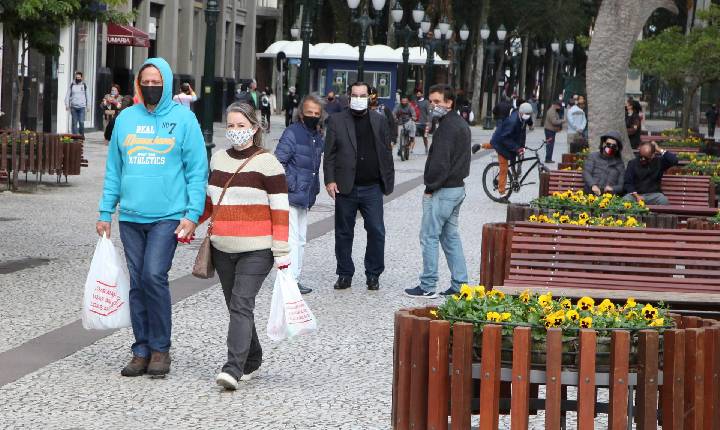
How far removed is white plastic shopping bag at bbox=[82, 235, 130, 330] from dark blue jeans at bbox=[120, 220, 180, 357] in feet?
0.26

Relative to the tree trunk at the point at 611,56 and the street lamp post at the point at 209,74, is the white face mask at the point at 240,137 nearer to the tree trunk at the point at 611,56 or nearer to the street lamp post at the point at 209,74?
Result: the street lamp post at the point at 209,74

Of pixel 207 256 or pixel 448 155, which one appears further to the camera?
pixel 448 155

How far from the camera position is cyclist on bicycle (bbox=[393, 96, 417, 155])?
116 feet

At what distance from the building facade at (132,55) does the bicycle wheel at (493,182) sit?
7.30m

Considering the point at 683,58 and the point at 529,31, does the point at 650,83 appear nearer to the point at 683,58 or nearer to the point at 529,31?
the point at 529,31

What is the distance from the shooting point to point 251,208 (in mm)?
8078

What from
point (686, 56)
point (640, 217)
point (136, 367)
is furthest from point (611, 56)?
point (136, 367)

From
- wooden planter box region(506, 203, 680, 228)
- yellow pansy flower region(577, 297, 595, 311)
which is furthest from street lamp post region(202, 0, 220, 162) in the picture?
yellow pansy flower region(577, 297, 595, 311)

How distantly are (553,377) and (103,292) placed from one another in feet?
11.7

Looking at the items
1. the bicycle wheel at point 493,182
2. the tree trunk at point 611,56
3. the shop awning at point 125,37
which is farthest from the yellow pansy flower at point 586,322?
the shop awning at point 125,37

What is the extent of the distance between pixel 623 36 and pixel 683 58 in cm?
1114

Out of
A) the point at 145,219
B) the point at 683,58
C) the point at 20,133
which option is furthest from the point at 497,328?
the point at 683,58

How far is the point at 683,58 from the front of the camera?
32062 mm

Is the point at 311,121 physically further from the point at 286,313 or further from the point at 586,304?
the point at 586,304
